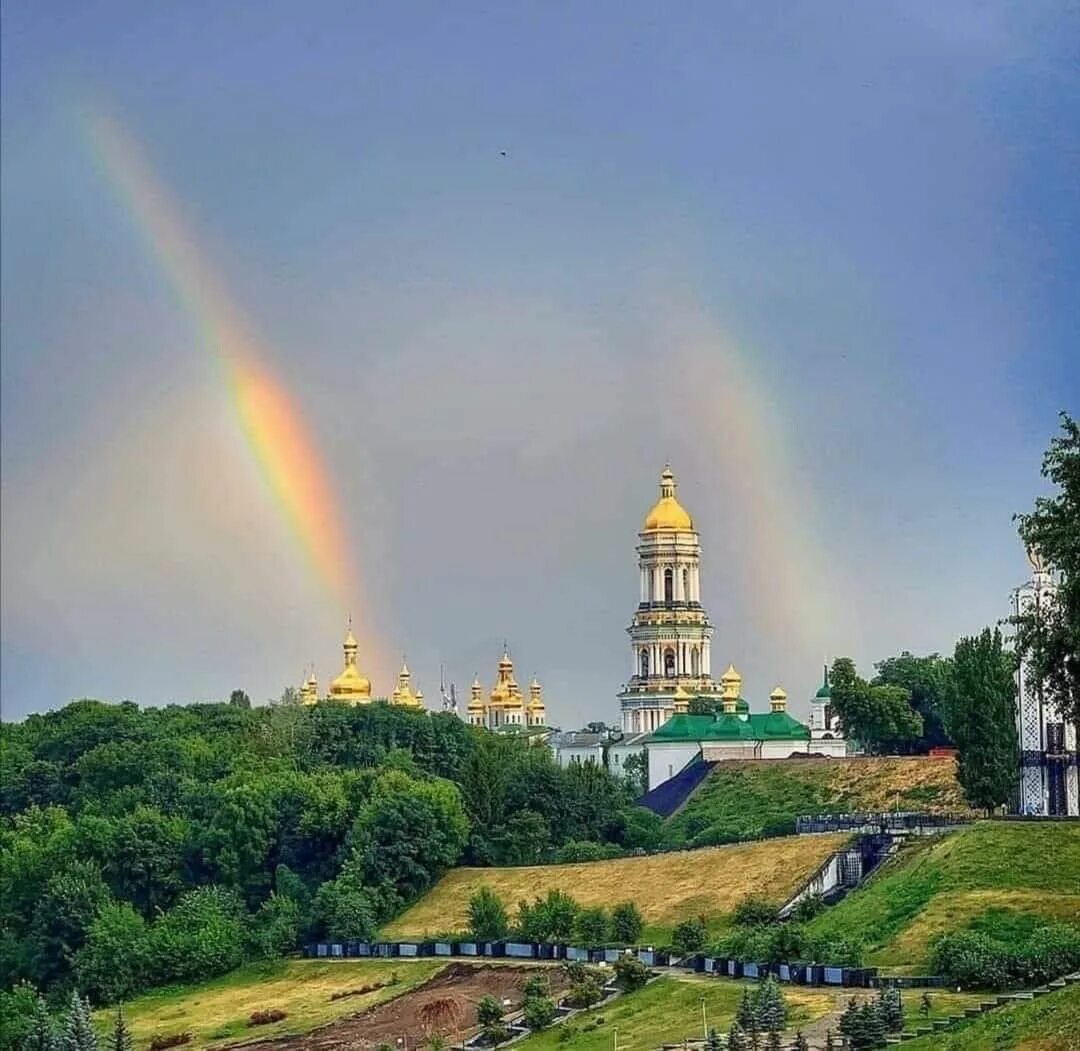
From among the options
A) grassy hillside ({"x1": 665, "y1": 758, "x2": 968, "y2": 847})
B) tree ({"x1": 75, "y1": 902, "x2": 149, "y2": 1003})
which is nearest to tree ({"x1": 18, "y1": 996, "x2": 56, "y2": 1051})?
tree ({"x1": 75, "y1": 902, "x2": 149, "y2": 1003})

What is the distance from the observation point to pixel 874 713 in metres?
89.3

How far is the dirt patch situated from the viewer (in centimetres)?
5069

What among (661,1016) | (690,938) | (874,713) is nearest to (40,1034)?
(690,938)

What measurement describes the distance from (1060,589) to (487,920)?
80.0 feet

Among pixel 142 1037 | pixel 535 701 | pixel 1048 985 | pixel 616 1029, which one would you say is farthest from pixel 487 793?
pixel 535 701

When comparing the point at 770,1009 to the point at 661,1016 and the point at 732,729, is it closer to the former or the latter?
the point at 661,1016

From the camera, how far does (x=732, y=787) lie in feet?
283

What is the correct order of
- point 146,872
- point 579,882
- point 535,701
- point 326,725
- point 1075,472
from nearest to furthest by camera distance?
point 1075,472 < point 579,882 < point 146,872 < point 326,725 < point 535,701

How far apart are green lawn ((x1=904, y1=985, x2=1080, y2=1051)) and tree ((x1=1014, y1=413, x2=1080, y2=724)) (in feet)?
24.2

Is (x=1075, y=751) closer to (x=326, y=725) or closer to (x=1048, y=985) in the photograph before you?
(x=1048, y=985)

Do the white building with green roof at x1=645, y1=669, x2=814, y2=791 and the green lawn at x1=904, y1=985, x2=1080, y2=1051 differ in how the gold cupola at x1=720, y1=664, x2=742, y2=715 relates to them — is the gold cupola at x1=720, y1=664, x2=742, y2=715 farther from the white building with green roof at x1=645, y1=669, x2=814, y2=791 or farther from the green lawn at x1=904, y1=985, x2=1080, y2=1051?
→ the green lawn at x1=904, y1=985, x2=1080, y2=1051

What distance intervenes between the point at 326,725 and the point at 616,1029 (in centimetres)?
4932

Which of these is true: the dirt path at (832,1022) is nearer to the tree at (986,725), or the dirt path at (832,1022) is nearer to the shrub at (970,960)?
the shrub at (970,960)

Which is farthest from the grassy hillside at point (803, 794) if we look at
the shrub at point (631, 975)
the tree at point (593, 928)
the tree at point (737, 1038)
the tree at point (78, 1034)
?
the tree at point (737, 1038)
